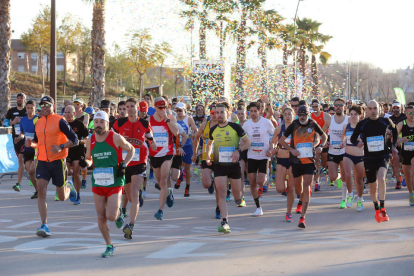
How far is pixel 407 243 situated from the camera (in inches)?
Result: 289

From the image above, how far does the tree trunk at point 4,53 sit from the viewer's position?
18.9 meters

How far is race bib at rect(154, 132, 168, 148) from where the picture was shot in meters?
9.63

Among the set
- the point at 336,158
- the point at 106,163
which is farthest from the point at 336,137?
the point at 106,163

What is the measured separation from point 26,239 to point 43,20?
53830mm

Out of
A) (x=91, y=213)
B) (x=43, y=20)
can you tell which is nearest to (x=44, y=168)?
(x=91, y=213)

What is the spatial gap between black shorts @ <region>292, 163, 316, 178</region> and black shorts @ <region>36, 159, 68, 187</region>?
12.1 feet

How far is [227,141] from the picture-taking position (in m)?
8.69

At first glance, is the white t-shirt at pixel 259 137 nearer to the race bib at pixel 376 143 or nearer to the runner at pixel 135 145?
the race bib at pixel 376 143

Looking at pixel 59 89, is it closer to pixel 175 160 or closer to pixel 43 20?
pixel 43 20

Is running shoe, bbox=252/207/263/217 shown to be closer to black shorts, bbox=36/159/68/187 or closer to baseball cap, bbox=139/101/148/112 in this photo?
baseball cap, bbox=139/101/148/112

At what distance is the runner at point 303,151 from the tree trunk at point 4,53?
13.3 m

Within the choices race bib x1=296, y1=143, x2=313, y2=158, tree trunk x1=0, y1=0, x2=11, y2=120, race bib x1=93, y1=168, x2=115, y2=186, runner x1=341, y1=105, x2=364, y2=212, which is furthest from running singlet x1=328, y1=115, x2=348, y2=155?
tree trunk x1=0, y1=0, x2=11, y2=120

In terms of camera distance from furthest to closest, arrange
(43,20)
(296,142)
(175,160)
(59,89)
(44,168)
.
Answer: (59,89), (43,20), (175,160), (296,142), (44,168)

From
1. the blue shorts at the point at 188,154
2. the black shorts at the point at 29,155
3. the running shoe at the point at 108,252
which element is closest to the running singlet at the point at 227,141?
the running shoe at the point at 108,252
